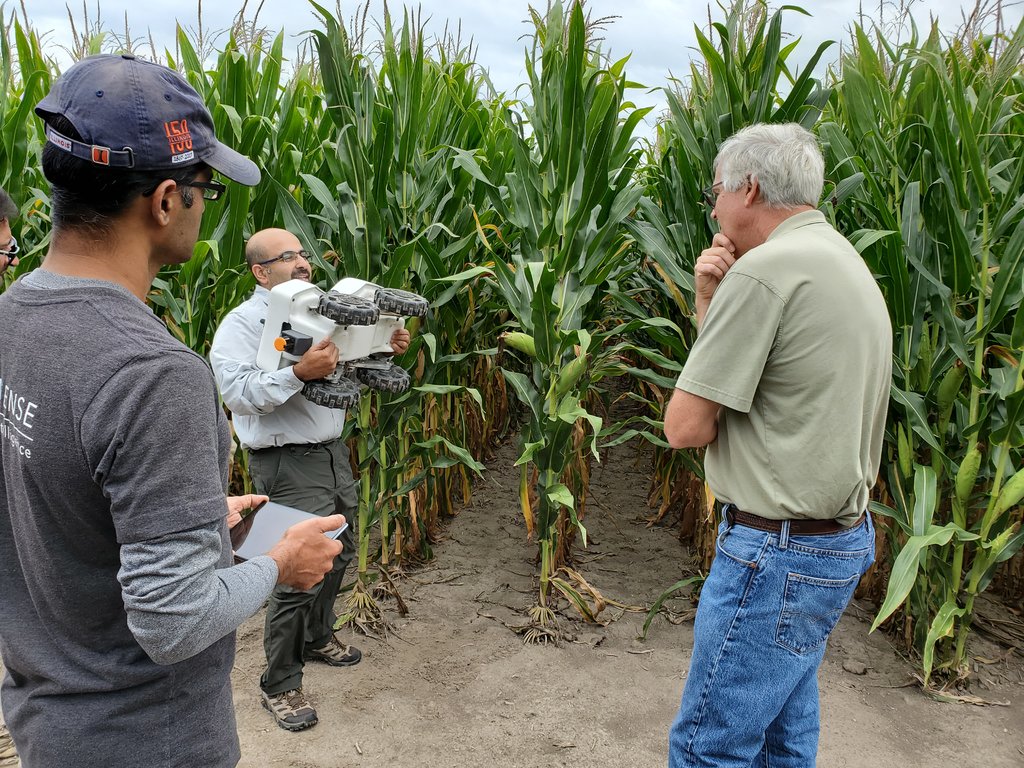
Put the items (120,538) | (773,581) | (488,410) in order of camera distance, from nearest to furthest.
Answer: (120,538), (773,581), (488,410)

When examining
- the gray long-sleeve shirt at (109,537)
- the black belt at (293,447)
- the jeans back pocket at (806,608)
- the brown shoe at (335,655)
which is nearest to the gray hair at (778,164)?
the jeans back pocket at (806,608)

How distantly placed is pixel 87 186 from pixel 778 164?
1616 mm

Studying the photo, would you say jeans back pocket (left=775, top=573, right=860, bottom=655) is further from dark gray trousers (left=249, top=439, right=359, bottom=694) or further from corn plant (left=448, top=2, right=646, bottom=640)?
dark gray trousers (left=249, top=439, right=359, bottom=694)

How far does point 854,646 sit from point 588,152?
8.88 feet

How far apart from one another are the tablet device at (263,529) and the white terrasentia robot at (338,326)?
941 millimetres

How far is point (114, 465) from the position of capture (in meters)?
1.08

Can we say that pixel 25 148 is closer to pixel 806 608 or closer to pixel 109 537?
pixel 109 537

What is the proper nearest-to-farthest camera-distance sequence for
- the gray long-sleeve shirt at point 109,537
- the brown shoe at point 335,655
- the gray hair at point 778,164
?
the gray long-sleeve shirt at point 109,537 < the gray hair at point 778,164 < the brown shoe at point 335,655

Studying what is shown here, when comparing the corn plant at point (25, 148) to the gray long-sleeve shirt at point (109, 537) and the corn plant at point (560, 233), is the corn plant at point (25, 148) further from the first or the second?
the gray long-sleeve shirt at point (109, 537)

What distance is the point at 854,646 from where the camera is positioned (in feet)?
12.4

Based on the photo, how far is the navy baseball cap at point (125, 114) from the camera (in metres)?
1.13

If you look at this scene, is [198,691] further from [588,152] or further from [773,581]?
[588,152]

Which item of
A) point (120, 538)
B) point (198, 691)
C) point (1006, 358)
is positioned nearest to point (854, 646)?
point (1006, 358)

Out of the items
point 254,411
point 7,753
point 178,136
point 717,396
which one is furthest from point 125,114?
point 7,753
